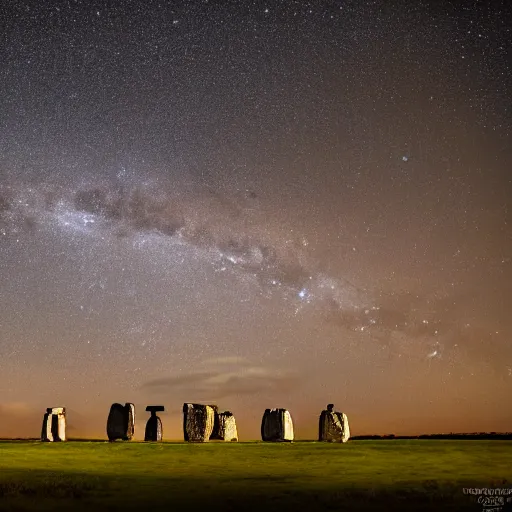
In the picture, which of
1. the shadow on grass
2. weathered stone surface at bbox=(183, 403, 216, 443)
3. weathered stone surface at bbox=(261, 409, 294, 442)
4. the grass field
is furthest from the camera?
weathered stone surface at bbox=(261, 409, 294, 442)

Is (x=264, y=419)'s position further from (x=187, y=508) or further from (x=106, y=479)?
(x=187, y=508)

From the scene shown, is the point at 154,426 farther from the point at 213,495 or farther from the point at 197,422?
the point at 213,495

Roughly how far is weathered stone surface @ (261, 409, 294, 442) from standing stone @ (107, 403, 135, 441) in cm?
641

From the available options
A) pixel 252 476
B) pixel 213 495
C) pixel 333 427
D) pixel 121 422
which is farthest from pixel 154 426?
pixel 213 495

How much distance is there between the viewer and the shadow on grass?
Result: 14.0m

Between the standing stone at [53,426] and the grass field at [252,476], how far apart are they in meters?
7.26

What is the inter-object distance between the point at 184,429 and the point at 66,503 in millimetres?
23394

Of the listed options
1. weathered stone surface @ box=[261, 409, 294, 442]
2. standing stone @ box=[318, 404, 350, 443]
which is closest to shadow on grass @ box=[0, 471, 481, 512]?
standing stone @ box=[318, 404, 350, 443]

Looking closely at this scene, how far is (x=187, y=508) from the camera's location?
1374 centimetres

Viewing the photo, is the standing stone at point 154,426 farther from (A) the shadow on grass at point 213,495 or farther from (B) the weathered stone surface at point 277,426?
(A) the shadow on grass at point 213,495

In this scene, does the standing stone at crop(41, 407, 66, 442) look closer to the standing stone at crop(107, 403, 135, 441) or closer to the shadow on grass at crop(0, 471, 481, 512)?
the standing stone at crop(107, 403, 135, 441)

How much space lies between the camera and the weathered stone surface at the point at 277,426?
37531 mm

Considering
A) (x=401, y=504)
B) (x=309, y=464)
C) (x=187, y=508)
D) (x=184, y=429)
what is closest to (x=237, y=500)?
(x=187, y=508)

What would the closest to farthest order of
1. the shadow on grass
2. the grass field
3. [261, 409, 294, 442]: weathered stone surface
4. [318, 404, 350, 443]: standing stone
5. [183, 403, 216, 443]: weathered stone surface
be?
the shadow on grass < the grass field < [318, 404, 350, 443]: standing stone < [183, 403, 216, 443]: weathered stone surface < [261, 409, 294, 442]: weathered stone surface
